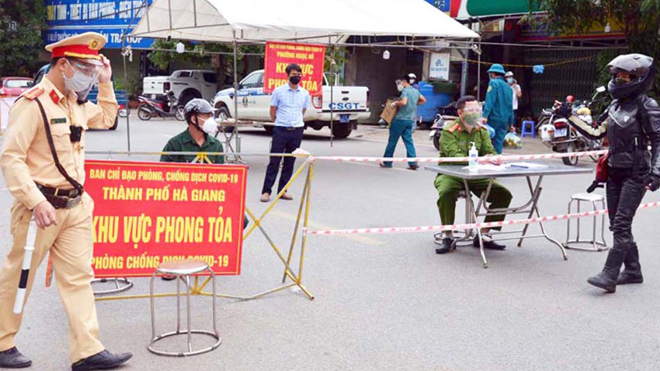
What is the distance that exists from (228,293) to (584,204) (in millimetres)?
5787

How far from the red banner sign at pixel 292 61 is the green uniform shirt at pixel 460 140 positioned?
588 cm

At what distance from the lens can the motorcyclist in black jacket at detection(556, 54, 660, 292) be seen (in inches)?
233

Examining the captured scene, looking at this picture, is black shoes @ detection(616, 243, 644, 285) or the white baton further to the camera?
black shoes @ detection(616, 243, 644, 285)

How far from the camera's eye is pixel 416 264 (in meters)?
6.98

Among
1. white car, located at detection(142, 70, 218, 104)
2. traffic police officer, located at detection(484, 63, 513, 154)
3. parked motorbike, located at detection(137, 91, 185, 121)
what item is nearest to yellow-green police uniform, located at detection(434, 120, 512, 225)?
traffic police officer, located at detection(484, 63, 513, 154)

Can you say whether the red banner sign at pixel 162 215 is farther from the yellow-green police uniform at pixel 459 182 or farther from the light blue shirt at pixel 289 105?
the light blue shirt at pixel 289 105

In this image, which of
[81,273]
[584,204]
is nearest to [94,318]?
[81,273]

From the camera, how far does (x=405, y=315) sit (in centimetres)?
547

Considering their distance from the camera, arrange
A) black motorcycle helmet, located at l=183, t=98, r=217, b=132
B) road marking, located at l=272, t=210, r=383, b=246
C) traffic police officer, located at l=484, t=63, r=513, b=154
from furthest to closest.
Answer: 1. traffic police officer, located at l=484, t=63, r=513, b=154
2. road marking, located at l=272, t=210, r=383, b=246
3. black motorcycle helmet, located at l=183, t=98, r=217, b=132

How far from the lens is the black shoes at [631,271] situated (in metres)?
6.30

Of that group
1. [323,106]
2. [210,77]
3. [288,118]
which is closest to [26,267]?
[288,118]

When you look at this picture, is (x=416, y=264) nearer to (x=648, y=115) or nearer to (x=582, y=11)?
(x=648, y=115)

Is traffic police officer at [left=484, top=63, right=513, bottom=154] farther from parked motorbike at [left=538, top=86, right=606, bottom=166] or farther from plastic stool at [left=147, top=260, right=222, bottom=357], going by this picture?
plastic stool at [left=147, top=260, right=222, bottom=357]

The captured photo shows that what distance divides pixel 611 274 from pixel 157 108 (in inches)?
877
